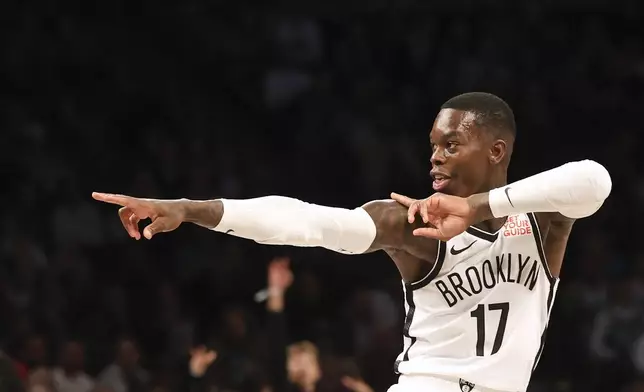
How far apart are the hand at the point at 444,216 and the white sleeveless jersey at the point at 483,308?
10.9 inches

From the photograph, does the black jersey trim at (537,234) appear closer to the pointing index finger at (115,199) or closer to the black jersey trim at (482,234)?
the black jersey trim at (482,234)

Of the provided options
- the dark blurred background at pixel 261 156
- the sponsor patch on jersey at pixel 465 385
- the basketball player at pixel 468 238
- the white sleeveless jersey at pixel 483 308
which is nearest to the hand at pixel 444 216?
the basketball player at pixel 468 238

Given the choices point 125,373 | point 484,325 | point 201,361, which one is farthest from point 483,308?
point 125,373

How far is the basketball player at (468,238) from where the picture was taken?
3.71 m

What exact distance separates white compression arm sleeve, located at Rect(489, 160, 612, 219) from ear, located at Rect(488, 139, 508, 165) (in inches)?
15.7

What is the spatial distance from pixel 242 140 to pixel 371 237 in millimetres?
7282

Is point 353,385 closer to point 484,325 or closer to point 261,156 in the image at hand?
point 484,325

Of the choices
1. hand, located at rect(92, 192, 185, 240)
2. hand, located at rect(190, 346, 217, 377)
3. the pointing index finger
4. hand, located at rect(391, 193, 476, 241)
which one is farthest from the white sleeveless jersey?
hand, located at rect(190, 346, 217, 377)

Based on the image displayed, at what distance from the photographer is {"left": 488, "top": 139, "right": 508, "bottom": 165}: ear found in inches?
163

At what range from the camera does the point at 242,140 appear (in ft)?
36.2

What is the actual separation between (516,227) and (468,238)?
0.58 feet

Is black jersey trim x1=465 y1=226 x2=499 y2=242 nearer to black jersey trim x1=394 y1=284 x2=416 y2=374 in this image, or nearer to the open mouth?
the open mouth

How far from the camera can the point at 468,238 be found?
4.02 m

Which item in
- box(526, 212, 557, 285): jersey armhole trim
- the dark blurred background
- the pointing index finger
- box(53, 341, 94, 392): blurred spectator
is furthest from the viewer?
the dark blurred background
